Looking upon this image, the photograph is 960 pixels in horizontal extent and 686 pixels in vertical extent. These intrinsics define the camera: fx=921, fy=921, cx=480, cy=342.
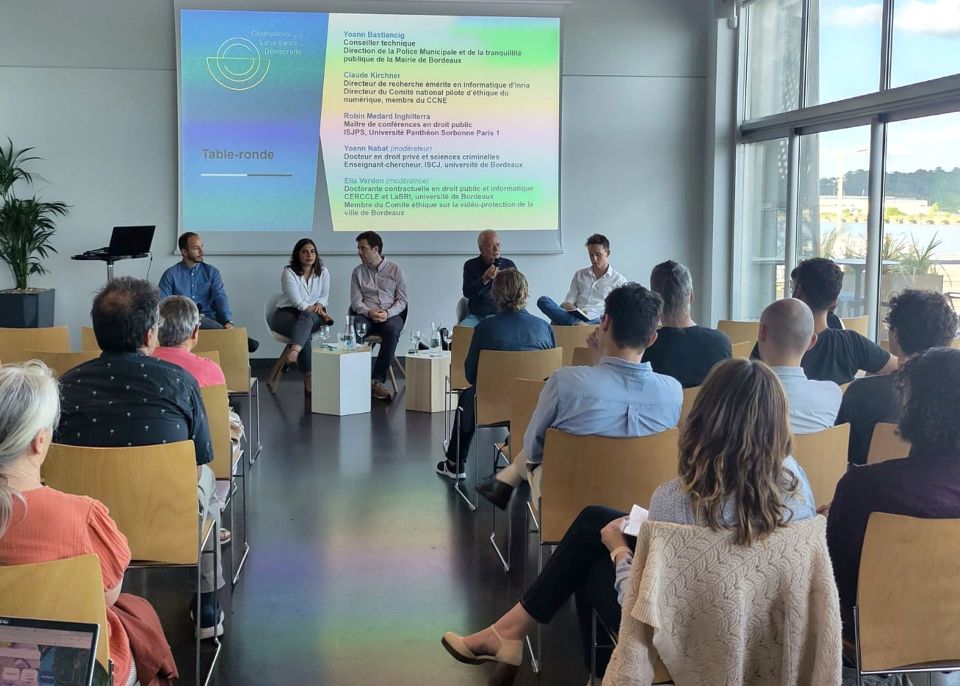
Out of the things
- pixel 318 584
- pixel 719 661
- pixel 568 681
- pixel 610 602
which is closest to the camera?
pixel 719 661

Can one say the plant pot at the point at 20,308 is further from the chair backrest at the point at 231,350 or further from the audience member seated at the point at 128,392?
the audience member seated at the point at 128,392

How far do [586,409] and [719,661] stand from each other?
1175 millimetres

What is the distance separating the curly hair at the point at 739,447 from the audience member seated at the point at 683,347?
175 cm

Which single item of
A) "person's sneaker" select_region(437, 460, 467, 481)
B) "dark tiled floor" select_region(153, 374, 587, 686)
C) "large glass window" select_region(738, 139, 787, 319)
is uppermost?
"large glass window" select_region(738, 139, 787, 319)

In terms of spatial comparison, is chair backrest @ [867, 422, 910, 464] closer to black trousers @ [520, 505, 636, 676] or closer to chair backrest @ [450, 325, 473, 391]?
black trousers @ [520, 505, 636, 676]

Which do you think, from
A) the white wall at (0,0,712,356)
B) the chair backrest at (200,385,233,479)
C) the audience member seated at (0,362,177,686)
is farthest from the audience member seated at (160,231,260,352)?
the audience member seated at (0,362,177,686)

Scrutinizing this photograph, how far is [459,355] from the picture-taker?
5.63 m

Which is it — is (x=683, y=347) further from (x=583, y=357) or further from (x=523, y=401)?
(x=583, y=357)

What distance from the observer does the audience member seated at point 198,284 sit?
729 centimetres

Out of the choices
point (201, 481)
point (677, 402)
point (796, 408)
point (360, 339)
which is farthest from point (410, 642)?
point (360, 339)

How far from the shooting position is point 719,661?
6.02 feet

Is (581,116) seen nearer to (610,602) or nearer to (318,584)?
(318,584)

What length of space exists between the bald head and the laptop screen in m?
2.26

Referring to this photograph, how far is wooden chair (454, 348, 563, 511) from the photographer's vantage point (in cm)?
458
